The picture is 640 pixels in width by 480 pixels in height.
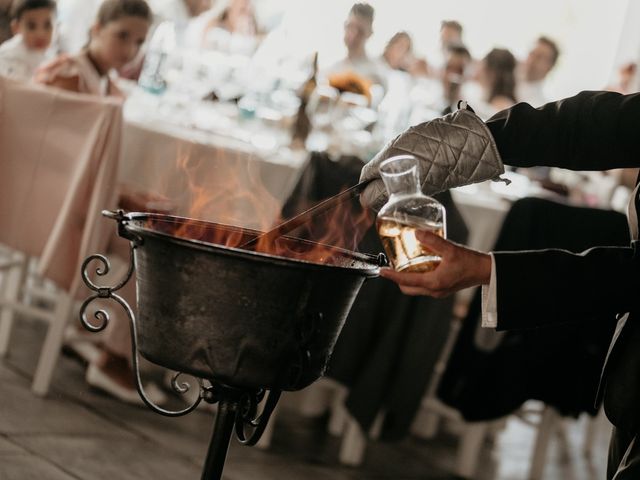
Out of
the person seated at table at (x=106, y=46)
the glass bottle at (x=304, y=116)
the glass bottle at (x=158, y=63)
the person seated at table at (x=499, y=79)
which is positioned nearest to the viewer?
the person seated at table at (x=106, y=46)

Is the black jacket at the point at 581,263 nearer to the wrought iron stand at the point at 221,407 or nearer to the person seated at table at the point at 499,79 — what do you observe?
the wrought iron stand at the point at 221,407

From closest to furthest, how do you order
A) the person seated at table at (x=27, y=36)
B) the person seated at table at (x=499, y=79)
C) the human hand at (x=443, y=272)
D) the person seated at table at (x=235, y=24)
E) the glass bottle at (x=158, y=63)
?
the human hand at (x=443, y=272)
the person seated at table at (x=27, y=36)
the glass bottle at (x=158, y=63)
the person seated at table at (x=235, y=24)
the person seated at table at (x=499, y=79)

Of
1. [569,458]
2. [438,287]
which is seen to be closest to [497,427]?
[569,458]

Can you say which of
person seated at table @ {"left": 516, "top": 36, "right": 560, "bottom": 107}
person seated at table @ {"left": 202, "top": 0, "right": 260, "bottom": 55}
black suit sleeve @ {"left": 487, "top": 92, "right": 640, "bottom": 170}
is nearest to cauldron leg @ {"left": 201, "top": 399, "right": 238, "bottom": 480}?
black suit sleeve @ {"left": 487, "top": 92, "right": 640, "bottom": 170}

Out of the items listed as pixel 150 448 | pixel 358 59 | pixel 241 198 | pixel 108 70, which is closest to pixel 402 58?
pixel 358 59

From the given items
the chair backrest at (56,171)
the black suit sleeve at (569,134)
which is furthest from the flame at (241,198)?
the black suit sleeve at (569,134)

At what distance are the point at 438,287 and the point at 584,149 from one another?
438 mm

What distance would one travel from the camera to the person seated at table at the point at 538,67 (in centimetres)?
634

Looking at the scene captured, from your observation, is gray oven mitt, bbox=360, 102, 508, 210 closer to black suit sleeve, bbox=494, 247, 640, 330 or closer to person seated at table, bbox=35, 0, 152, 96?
black suit sleeve, bbox=494, 247, 640, 330

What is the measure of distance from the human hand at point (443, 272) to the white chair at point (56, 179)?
5.81 ft

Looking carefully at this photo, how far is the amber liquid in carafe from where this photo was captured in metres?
1.58

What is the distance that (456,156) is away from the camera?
1746mm

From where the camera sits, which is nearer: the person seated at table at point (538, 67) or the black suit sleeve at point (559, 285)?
the black suit sleeve at point (559, 285)

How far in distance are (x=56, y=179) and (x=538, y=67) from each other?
3.91 m
